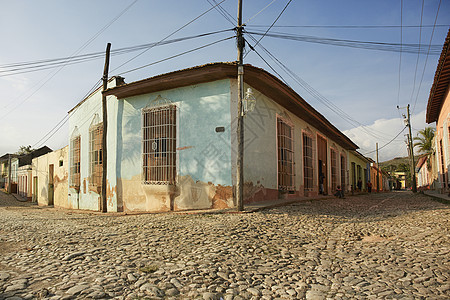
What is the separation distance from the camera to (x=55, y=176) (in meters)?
16.6

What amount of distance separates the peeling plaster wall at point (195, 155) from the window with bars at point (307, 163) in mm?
5718

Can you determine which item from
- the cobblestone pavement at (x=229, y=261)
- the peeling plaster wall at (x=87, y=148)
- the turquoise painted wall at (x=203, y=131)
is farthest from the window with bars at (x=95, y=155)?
the cobblestone pavement at (x=229, y=261)

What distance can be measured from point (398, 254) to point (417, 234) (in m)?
1.23

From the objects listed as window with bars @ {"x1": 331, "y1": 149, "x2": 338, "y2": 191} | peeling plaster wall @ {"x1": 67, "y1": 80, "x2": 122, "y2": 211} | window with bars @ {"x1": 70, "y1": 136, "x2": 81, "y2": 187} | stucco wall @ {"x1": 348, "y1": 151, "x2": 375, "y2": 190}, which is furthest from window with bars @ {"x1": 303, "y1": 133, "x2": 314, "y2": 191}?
stucco wall @ {"x1": 348, "y1": 151, "x2": 375, "y2": 190}

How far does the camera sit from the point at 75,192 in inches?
515

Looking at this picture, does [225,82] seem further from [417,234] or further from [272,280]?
[272,280]

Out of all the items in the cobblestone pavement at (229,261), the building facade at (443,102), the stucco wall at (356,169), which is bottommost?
the cobblestone pavement at (229,261)

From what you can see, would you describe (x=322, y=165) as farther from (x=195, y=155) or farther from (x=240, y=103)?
(x=240, y=103)

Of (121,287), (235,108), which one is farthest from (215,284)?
(235,108)

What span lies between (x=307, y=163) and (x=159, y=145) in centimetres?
672

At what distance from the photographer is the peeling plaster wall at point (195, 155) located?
7.89m

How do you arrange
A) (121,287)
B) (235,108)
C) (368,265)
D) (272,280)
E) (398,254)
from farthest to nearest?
(235,108), (398,254), (368,265), (272,280), (121,287)

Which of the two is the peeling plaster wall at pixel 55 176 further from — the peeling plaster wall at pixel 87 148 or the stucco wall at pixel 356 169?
the stucco wall at pixel 356 169

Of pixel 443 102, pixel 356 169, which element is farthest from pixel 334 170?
pixel 356 169
